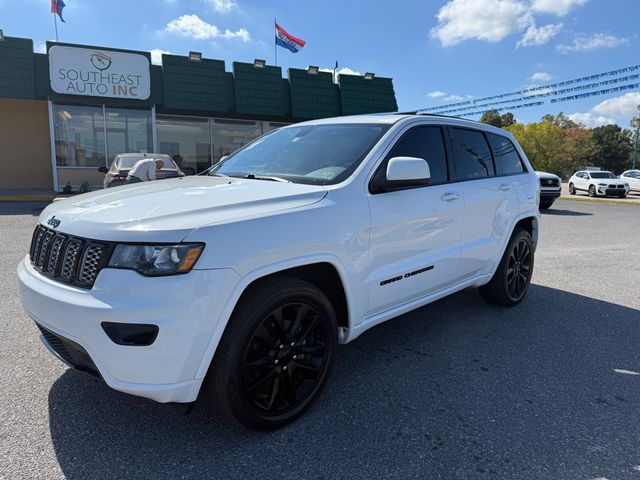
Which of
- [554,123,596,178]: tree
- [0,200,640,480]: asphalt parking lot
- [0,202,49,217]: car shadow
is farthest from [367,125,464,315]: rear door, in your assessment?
[554,123,596,178]: tree

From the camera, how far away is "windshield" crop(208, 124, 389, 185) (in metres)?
3.15

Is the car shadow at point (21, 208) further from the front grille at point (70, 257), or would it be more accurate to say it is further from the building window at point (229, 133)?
the front grille at point (70, 257)

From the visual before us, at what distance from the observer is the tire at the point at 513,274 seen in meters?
4.73

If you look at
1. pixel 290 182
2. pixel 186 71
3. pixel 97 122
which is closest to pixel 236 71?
pixel 186 71

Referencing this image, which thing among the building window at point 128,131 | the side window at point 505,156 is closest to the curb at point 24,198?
the building window at point 128,131

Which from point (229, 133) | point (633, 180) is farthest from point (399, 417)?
point (633, 180)

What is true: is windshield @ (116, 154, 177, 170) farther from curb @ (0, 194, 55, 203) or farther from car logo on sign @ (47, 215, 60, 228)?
car logo on sign @ (47, 215, 60, 228)

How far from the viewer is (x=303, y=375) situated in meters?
2.81

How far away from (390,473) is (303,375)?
2.45 feet

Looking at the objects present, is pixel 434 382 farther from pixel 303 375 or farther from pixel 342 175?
pixel 342 175

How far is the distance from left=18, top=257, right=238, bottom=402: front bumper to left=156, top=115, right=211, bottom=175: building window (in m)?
18.4

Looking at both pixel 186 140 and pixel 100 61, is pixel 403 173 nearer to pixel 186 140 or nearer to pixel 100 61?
pixel 100 61

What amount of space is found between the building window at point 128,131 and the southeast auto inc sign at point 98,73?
1.02 meters

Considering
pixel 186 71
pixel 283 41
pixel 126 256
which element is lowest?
pixel 126 256
